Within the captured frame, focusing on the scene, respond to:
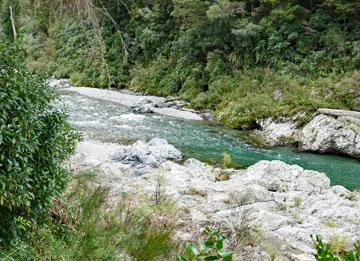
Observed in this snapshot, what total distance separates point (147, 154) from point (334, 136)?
23.3 feet

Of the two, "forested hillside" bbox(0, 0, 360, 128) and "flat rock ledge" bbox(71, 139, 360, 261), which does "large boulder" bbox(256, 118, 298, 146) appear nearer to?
"forested hillside" bbox(0, 0, 360, 128)

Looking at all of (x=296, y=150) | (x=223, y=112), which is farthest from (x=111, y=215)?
(x=223, y=112)

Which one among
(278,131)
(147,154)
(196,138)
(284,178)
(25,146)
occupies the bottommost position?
(278,131)

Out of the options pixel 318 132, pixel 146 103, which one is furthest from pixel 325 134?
pixel 146 103

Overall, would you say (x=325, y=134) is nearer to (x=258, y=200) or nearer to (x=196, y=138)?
(x=196, y=138)

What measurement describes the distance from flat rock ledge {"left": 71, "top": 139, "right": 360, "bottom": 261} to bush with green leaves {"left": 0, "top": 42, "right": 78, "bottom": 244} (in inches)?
77.0

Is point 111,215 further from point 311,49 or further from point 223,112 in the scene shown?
point 311,49

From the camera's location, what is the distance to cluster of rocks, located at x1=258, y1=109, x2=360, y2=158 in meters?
14.8

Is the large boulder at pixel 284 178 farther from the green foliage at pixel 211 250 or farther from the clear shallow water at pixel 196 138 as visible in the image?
the green foliage at pixel 211 250

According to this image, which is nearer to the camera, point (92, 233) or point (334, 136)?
point (92, 233)

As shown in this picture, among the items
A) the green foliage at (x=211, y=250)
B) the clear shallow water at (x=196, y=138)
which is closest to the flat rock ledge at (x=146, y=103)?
the clear shallow water at (x=196, y=138)

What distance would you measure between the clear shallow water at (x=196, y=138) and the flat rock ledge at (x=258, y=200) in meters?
1.97

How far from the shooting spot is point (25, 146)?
8.89ft

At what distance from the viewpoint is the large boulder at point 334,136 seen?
1467 centimetres
